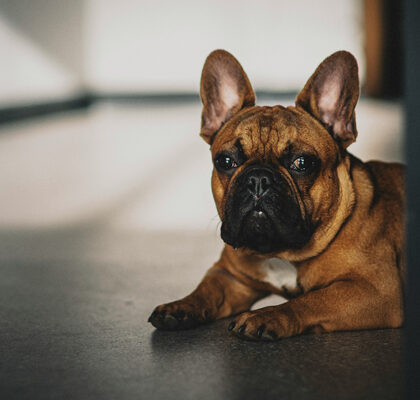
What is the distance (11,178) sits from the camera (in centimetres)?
549

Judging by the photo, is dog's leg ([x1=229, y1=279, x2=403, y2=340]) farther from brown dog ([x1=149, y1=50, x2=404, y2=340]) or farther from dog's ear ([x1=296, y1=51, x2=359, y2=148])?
dog's ear ([x1=296, y1=51, x2=359, y2=148])

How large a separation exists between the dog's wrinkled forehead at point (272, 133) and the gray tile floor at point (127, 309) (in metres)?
0.53

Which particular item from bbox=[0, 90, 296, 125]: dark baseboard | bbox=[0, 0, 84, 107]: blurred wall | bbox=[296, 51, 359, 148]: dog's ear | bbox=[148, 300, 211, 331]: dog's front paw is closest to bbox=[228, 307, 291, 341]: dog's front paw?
bbox=[148, 300, 211, 331]: dog's front paw

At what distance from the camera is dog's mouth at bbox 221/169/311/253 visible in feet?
6.45

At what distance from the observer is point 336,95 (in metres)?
2.21

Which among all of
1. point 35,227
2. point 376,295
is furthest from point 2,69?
point 376,295

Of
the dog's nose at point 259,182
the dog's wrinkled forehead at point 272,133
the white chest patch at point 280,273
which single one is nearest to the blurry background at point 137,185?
the white chest patch at point 280,273

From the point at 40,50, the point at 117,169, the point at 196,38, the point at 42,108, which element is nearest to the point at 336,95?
the point at 117,169

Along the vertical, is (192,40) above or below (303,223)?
below

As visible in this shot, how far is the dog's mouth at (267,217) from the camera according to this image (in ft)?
6.45

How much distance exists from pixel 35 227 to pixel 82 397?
2230mm

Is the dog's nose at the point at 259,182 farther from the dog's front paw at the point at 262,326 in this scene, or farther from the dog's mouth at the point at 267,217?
the dog's front paw at the point at 262,326

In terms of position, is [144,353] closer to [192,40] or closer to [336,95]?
[336,95]

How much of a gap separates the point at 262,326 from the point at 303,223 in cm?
30
